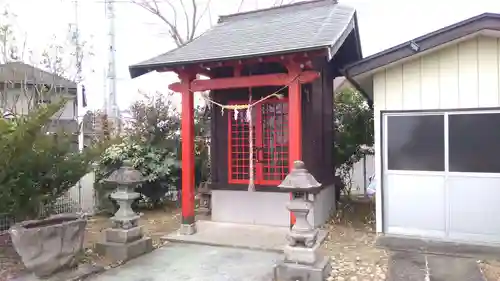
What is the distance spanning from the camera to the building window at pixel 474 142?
228 inches

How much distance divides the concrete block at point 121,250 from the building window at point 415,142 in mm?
4185

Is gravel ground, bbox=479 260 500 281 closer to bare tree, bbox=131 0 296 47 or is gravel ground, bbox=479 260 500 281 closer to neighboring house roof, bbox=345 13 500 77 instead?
neighboring house roof, bbox=345 13 500 77

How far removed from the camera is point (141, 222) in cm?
811

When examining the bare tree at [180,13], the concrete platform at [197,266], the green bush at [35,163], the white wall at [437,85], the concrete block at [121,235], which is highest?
the bare tree at [180,13]

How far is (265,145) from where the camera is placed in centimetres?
746

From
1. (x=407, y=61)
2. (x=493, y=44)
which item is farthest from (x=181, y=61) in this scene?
(x=493, y=44)

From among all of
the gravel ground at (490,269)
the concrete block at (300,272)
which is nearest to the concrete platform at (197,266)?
the concrete block at (300,272)

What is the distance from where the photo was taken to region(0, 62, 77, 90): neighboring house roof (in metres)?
8.62

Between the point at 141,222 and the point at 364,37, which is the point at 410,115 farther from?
the point at 364,37

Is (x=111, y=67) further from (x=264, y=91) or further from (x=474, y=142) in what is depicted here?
(x=474, y=142)

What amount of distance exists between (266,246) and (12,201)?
3741 mm

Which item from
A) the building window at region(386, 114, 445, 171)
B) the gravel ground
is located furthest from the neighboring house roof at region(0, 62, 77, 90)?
the gravel ground

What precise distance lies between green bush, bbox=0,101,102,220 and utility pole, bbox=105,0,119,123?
11033 millimetres

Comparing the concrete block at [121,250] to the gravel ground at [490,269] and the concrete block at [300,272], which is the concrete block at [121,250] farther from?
the gravel ground at [490,269]
